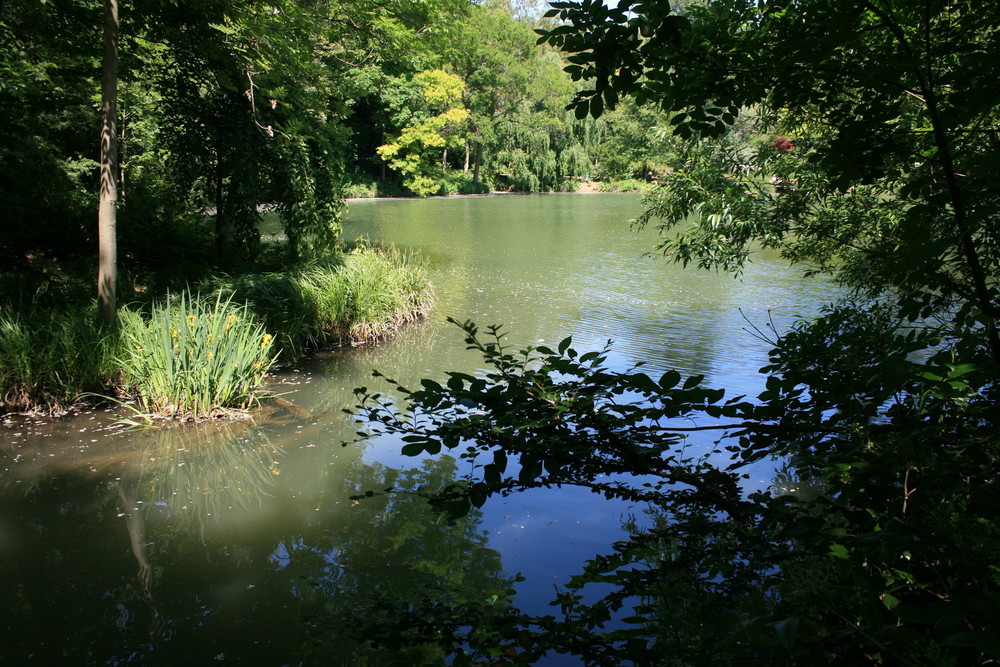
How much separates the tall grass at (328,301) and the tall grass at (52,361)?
151cm

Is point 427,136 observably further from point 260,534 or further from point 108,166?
point 260,534

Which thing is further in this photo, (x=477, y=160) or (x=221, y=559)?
(x=477, y=160)

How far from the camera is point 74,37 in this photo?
714 cm

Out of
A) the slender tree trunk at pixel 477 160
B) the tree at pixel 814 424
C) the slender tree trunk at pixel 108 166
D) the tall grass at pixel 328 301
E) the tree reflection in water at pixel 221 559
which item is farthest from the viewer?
the slender tree trunk at pixel 477 160

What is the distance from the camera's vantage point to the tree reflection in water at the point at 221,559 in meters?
2.73

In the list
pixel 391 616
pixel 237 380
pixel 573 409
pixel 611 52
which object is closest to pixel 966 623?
pixel 573 409

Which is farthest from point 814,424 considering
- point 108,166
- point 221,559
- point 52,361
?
point 108,166

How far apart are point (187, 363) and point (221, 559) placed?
2295 millimetres

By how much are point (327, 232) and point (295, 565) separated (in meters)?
6.77

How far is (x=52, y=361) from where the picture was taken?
5.34m

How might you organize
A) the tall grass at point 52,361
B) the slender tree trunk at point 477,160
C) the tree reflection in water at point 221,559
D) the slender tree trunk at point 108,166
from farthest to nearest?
the slender tree trunk at point 477,160
the slender tree trunk at point 108,166
the tall grass at point 52,361
the tree reflection in water at point 221,559

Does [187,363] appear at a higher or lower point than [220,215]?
lower

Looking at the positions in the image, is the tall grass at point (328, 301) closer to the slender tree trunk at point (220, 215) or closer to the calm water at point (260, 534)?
the calm water at point (260, 534)

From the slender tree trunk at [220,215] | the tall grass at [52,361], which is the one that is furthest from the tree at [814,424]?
the slender tree trunk at [220,215]
